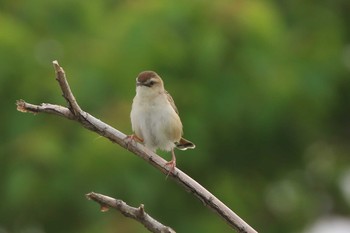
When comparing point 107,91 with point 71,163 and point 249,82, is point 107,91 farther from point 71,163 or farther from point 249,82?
point 249,82

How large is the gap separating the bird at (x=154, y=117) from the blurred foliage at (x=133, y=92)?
7.15 ft

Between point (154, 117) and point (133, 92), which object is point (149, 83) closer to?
point (154, 117)

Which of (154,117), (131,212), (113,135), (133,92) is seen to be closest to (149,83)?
(154,117)

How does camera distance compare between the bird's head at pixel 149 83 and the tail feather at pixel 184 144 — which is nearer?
the bird's head at pixel 149 83

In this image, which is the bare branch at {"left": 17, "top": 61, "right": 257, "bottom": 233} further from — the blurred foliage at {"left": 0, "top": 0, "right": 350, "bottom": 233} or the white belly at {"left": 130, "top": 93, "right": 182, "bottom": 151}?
the blurred foliage at {"left": 0, "top": 0, "right": 350, "bottom": 233}

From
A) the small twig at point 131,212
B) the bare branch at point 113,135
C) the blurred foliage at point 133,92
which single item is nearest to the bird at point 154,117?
the bare branch at point 113,135

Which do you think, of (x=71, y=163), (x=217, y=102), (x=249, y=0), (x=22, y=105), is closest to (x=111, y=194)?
(x=71, y=163)

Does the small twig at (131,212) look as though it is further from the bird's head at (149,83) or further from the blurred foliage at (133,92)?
the blurred foliage at (133,92)

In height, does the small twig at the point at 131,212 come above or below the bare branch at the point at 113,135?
below

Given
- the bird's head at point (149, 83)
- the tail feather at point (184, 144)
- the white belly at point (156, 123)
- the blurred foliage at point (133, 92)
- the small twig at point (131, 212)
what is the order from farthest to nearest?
the blurred foliage at point (133, 92) < the tail feather at point (184, 144) < the bird's head at point (149, 83) < the white belly at point (156, 123) < the small twig at point (131, 212)

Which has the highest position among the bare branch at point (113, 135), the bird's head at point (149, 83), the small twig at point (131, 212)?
the bird's head at point (149, 83)

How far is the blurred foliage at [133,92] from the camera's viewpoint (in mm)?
9219

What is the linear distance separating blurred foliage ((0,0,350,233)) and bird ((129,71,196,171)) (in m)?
2.18

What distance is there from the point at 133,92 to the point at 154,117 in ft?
9.48
